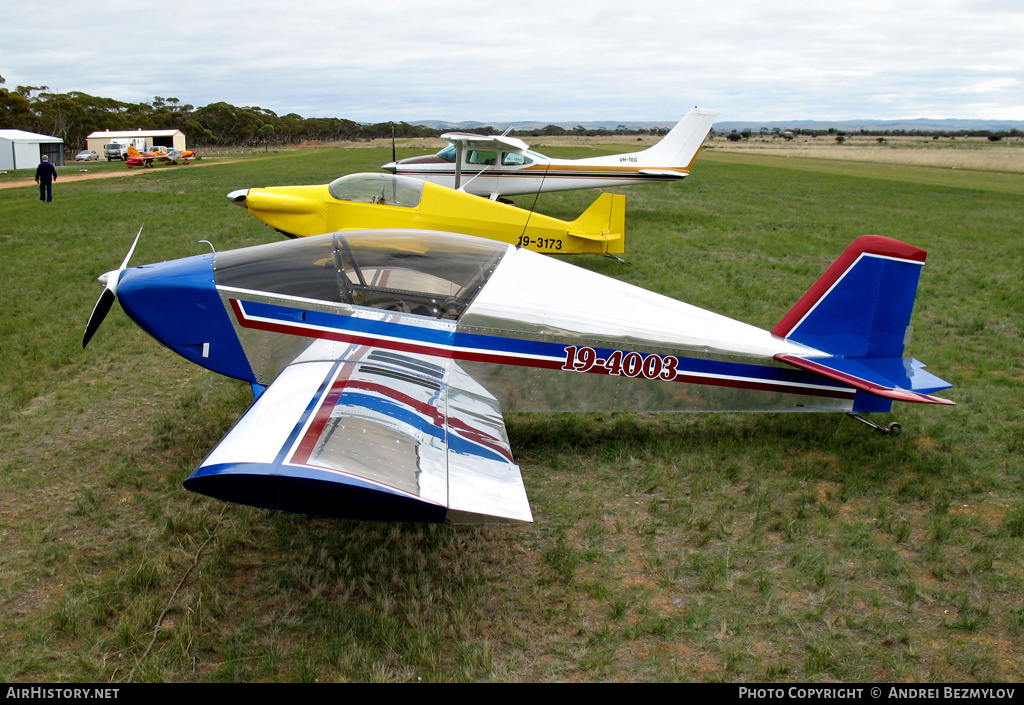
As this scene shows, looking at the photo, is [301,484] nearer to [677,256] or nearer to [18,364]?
[18,364]

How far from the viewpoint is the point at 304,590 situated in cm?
372

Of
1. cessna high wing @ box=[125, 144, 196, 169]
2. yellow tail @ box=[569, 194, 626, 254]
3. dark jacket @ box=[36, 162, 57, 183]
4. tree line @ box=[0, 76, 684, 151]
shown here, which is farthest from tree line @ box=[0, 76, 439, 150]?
yellow tail @ box=[569, 194, 626, 254]

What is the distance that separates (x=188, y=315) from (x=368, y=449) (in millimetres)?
2385

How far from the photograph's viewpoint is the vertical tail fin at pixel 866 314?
5.16 metres

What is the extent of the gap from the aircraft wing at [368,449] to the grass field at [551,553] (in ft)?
2.36

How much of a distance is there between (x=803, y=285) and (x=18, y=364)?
10.8 m

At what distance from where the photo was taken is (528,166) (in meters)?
18.7

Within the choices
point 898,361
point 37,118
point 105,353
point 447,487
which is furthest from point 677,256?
point 37,118

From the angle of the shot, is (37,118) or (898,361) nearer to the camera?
(898,361)

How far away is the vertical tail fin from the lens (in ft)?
16.9

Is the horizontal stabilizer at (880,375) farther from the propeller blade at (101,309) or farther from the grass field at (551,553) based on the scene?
the propeller blade at (101,309)

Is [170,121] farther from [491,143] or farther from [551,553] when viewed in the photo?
[551,553]

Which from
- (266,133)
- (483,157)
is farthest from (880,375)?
(266,133)

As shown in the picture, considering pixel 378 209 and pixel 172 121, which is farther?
pixel 172 121
